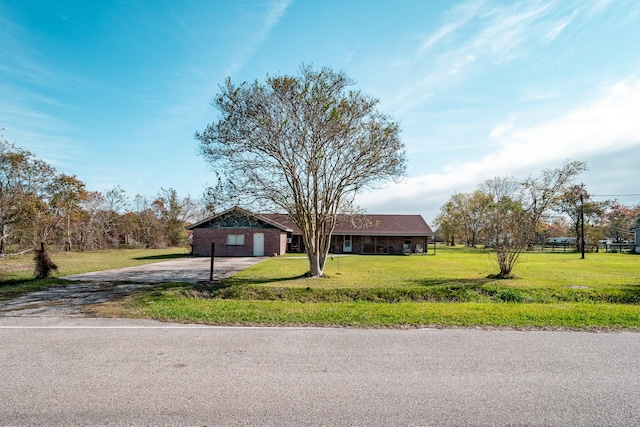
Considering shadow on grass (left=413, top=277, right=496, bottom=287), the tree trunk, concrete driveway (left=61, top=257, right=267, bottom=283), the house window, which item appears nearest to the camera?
shadow on grass (left=413, top=277, right=496, bottom=287)

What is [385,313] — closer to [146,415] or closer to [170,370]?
[170,370]

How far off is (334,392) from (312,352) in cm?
135

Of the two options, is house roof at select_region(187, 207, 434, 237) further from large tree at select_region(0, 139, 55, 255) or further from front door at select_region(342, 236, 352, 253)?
large tree at select_region(0, 139, 55, 255)

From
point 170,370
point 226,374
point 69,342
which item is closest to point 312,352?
point 226,374

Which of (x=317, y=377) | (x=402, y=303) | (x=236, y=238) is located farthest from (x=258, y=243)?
(x=317, y=377)

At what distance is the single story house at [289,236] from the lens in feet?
98.1

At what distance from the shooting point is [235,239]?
30000mm

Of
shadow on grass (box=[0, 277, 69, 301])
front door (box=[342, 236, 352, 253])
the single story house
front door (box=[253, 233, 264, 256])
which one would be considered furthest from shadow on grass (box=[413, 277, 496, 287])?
front door (box=[342, 236, 352, 253])

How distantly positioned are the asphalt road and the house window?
2386cm

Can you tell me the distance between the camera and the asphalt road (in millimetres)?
3213

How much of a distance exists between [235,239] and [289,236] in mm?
8119

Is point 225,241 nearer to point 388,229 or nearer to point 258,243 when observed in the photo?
point 258,243

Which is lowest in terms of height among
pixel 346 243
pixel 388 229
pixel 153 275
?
pixel 153 275

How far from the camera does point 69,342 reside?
5434 mm
